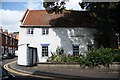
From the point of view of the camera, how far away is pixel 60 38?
3706 cm

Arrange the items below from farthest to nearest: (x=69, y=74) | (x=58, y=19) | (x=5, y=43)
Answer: (x=5, y=43) < (x=58, y=19) < (x=69, y=74)

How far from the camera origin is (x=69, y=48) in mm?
36844

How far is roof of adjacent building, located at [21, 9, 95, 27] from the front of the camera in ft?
123

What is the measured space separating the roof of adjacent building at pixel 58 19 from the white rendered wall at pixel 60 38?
789 mm

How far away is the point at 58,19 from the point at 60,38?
3208mm

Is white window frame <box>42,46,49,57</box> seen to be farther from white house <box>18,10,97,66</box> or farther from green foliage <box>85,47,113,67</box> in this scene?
green foliage <box>85,47,113,67</box>

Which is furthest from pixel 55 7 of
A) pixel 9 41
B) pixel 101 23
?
pixel 9 41

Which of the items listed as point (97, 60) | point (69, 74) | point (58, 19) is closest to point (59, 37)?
point (58, 19)

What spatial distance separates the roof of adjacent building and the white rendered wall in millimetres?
789

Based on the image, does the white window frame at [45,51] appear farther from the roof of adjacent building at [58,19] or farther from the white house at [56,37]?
the roof of adjacent building at [58,19]

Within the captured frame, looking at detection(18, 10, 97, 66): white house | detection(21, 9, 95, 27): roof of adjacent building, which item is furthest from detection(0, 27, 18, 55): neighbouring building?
detection(18, 10, 97, 66): white house

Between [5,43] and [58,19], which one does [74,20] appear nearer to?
[58,19]

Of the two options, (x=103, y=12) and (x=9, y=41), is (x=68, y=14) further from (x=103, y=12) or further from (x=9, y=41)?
(x=9, y=41)

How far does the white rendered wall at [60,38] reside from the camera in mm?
36906
